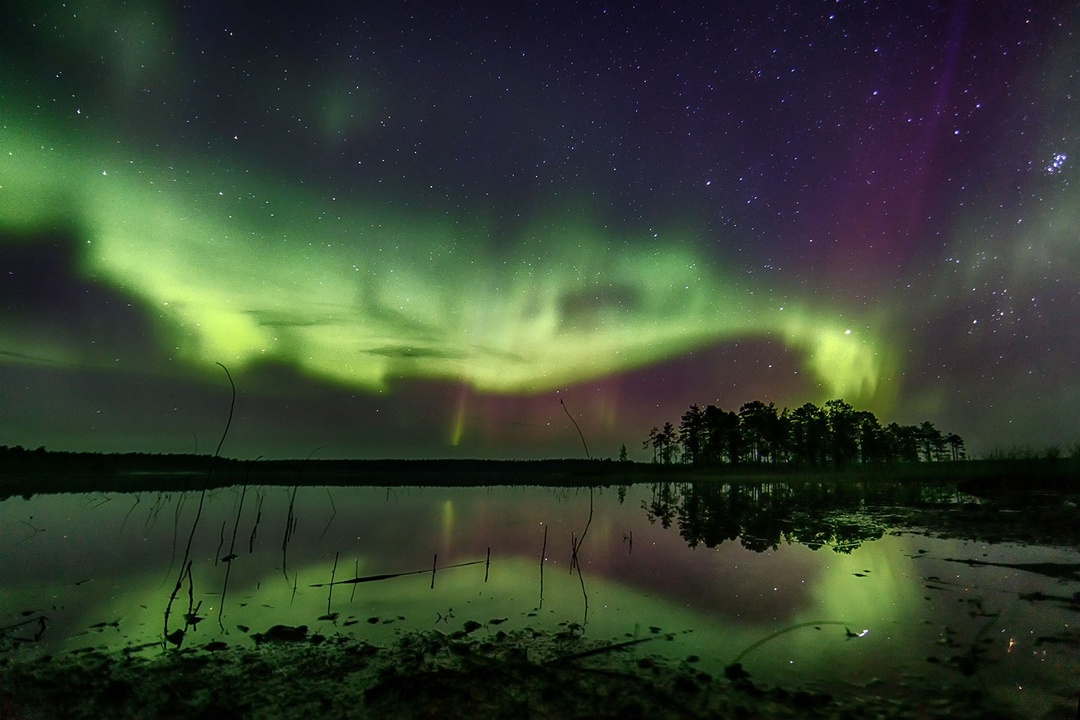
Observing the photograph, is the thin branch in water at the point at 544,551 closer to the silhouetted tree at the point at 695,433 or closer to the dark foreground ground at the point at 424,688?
the dark foreground ground at the point at 424,688

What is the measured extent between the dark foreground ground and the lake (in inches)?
22.5

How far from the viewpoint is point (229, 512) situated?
987 inches

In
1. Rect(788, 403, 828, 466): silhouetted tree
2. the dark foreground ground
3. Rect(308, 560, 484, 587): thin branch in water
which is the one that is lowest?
Rect(308, 560, 484, 587): thin branch in water

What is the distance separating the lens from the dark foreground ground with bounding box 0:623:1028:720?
5254 millimetres

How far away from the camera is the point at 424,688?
5758 mm

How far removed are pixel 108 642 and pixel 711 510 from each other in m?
25.6

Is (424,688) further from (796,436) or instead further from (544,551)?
(796,436)

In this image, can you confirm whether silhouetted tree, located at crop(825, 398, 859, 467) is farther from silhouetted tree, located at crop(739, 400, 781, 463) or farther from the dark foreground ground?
the dark foreground ground

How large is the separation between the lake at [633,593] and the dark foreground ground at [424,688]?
0.57 meters

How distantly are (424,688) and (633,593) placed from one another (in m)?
6.09

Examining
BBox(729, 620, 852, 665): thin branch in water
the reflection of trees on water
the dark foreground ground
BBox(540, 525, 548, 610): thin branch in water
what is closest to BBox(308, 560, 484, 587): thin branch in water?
BBox(540, 525, 548, 610): thin branch in water

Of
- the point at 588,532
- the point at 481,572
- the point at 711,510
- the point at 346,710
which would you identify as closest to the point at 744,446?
the point at 711,510

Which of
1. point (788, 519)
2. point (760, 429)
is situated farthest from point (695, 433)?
point (788, 519)

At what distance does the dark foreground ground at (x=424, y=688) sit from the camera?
207 inches
